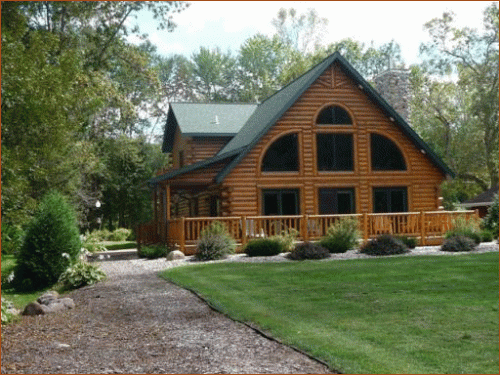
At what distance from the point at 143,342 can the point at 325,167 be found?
62.7ft

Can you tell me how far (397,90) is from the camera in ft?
110

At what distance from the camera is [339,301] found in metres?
10.7

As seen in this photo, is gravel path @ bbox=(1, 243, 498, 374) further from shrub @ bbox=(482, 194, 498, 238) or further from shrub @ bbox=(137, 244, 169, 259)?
shrub @ bbox=(482, 194, 498, 238)

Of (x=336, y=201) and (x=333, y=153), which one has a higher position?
(x=333, y=153)

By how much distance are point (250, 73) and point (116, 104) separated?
3625 cm

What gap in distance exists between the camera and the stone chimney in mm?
33438

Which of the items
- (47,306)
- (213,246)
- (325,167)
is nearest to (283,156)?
(325,167)

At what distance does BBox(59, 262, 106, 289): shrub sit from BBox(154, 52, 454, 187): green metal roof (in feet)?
29.7

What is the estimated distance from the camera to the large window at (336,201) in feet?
87.0

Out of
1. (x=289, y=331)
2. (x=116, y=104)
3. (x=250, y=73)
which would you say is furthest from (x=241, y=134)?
(x=250, y=73)

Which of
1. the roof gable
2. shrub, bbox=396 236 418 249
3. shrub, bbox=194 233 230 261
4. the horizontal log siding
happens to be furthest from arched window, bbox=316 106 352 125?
shrub, bbox=194 233 230 261

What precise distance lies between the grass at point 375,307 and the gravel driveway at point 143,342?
43 cm

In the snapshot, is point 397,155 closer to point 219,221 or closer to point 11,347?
point 219,221

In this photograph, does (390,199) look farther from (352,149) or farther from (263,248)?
(263,248)
